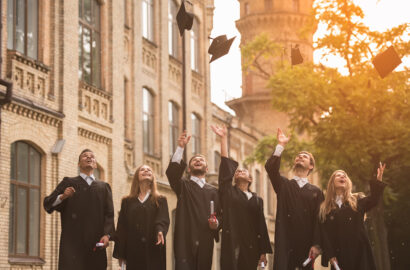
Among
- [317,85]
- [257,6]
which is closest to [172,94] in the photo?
[317,85]

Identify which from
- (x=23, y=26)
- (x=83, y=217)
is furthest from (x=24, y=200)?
(x=83, y=217)

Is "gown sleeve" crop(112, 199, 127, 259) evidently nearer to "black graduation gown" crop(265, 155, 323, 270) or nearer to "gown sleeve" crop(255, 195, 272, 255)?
"gown sleeve" crop(255, 195, 272, 255)

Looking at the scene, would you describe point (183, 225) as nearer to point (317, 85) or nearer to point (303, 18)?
point (317, 85)

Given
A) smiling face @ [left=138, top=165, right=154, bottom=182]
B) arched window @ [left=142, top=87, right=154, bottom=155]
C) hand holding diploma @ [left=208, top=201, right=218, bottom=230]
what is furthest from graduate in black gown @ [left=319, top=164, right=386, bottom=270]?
arched window @ [left=142, top=87, right=154, bottom=155]

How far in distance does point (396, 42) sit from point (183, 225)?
17500 millimetres

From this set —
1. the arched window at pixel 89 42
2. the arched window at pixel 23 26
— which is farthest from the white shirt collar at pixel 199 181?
the arched window at pixel 89 42

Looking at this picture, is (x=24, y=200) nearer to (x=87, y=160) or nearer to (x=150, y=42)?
(x=87, y=160)

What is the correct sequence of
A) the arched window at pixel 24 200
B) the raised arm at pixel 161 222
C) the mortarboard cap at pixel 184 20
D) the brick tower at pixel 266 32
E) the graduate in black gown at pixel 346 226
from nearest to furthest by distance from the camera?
the raised arm at pixel 161 222
the graduate in black gown at pixel 346 226
the mortarboard cap at pixel 184 20
the arched window at pixel 24 200
the brick tower at pixel 266 32

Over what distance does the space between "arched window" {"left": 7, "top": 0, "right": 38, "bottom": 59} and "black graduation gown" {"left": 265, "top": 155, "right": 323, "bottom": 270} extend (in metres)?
9.78

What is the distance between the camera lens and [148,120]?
31797mm

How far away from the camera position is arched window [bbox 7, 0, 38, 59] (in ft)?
69.4

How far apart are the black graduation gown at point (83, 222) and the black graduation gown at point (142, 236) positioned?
28 centimetres

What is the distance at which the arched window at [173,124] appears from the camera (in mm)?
33750

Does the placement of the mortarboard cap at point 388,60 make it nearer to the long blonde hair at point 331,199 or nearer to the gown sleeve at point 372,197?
the gown sleeve at point 372,197
